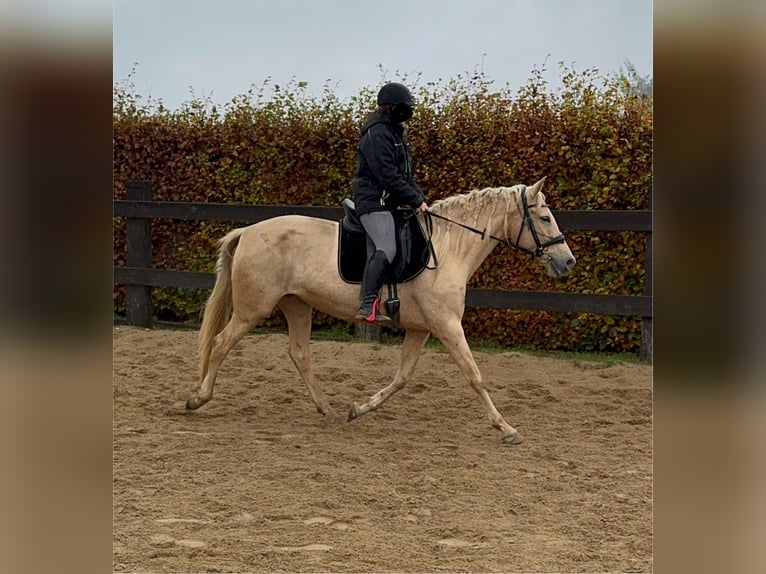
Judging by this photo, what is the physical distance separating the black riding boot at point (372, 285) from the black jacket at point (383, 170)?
0.33 metres

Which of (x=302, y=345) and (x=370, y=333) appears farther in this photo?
(x=370, y=333)

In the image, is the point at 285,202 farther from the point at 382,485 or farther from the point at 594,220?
the point at 382,485

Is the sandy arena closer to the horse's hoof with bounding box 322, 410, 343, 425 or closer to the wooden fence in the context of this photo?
the horse's hoof with bounding box 322, 410, 343, 425

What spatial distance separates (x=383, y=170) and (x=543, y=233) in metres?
1.10

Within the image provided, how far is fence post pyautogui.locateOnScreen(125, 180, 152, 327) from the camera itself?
33.6 feet

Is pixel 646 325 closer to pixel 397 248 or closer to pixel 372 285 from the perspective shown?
pixel 397 248

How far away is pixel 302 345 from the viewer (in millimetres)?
6504

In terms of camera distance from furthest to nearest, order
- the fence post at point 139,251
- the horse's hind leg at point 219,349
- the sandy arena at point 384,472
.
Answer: the fence post at point 139,251 < the horse's hind leg at point 219,349 < the sandy arena at point 384,472

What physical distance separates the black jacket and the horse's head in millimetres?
684

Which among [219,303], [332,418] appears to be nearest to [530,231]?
[332,418]

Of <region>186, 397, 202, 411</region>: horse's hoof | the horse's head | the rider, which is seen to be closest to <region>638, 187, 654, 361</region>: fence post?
the horse's head

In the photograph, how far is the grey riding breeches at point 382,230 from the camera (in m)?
5.83

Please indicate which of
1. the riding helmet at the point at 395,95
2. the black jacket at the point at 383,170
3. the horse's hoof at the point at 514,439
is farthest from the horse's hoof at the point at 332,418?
the riding helmet at the point at 395,95

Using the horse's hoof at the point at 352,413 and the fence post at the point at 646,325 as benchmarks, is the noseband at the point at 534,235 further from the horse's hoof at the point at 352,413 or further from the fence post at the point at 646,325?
the fence post at the point at 646,325
